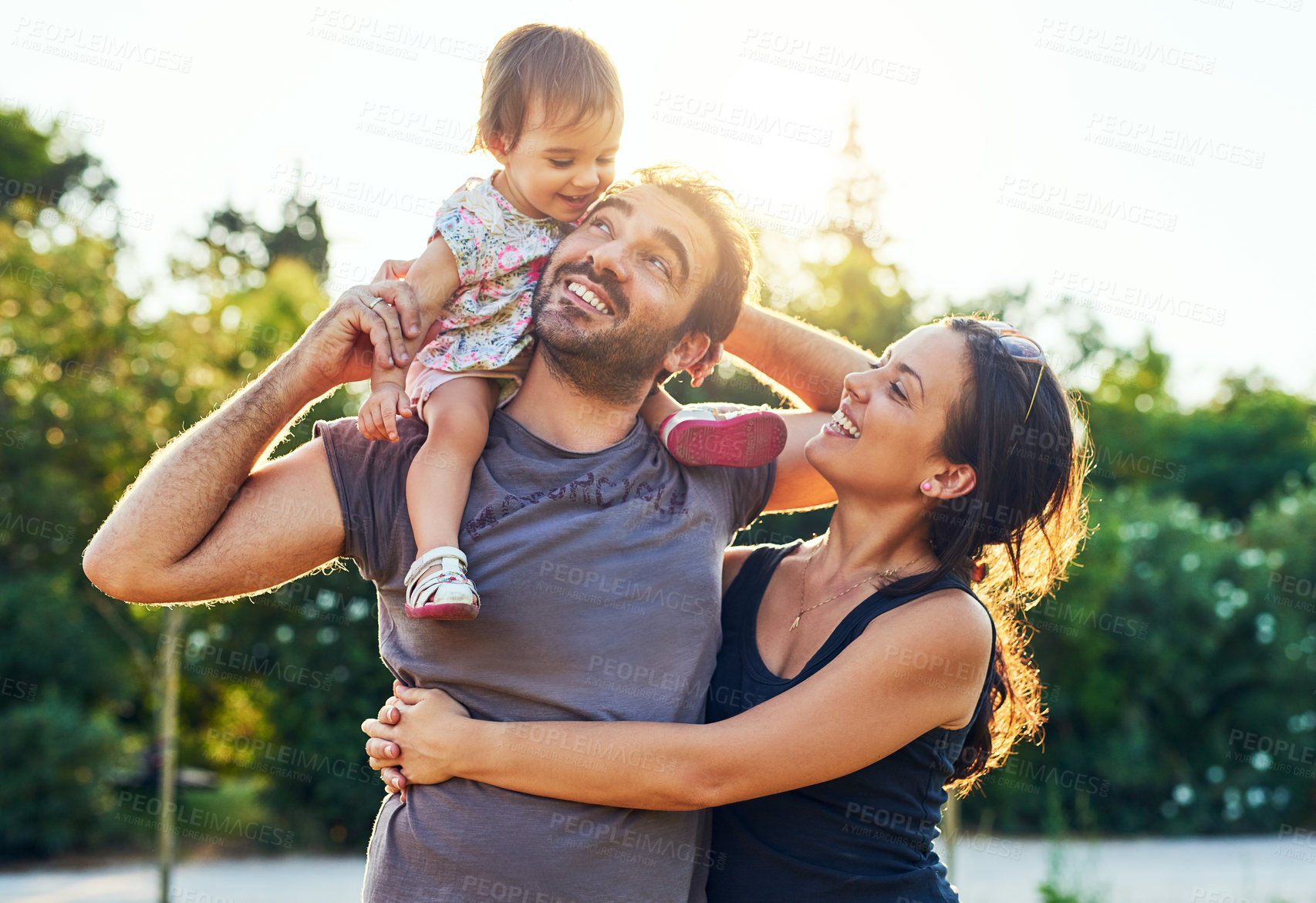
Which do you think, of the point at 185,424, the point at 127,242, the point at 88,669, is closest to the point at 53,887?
the point at 88,669

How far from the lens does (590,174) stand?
2473mm

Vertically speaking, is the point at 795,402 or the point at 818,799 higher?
the point at 795,402

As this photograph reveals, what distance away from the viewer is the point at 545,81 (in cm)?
242

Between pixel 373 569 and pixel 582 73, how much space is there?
4.01 feet

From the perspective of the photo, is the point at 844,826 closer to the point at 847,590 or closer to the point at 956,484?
the point at 847,590

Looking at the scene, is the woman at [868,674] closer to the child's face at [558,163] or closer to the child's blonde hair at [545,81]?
the child's face at [558,163]

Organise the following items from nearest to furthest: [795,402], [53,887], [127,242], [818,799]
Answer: [818,799], [795,402], [53,887], [127,242]

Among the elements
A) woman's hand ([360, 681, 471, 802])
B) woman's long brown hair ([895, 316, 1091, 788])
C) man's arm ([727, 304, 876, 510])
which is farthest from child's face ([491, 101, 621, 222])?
woman's hand ([360, 681, 471, 802])

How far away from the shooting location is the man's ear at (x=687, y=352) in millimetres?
2510

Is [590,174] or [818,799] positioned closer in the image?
[818,799]

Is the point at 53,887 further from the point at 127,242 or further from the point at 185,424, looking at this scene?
the point at 127,242

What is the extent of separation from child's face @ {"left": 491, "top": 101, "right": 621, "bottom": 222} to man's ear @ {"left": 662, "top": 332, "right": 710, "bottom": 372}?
41 cm

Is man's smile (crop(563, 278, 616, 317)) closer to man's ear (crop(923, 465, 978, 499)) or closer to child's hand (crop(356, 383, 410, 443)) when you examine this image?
child's hand (crop(356, 383, 410, 443))

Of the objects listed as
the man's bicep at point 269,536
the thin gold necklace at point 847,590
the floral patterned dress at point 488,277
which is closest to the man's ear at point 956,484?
the thin gold necklace at point 847,590
